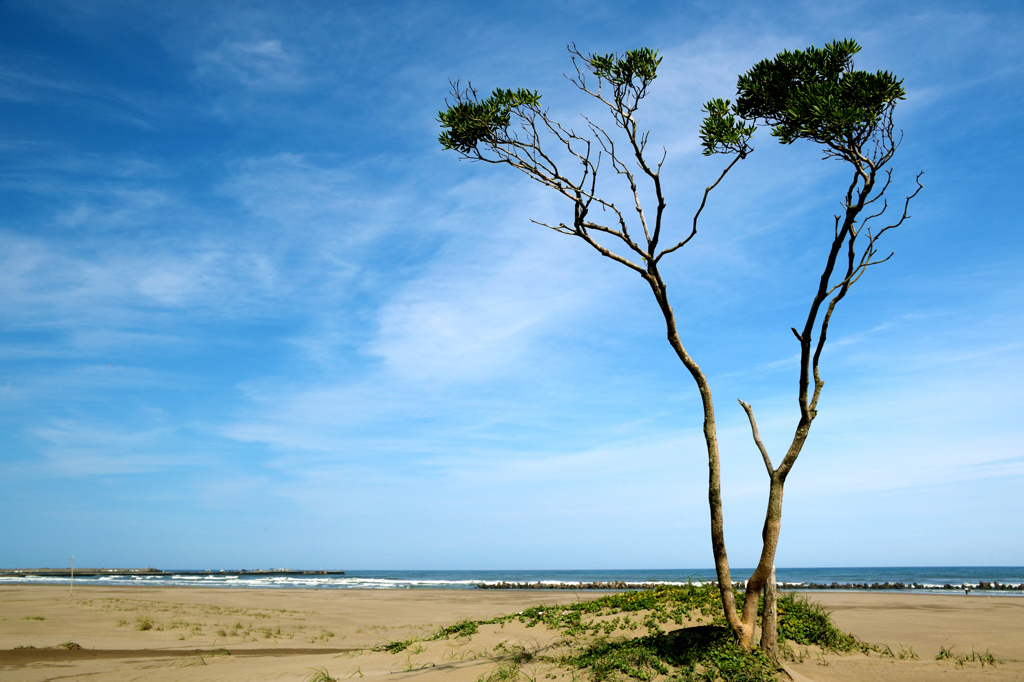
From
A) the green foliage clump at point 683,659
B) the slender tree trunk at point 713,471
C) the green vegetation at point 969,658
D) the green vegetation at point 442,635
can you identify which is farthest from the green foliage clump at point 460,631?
the green vegetation at point 969,658

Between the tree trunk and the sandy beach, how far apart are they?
35.6 inches

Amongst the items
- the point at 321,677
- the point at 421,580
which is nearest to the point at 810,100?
the point at 321,677

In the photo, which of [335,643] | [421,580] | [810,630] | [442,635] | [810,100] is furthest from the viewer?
[421,580]

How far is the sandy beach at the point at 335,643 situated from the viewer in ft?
33.9

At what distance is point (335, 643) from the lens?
57.4ft

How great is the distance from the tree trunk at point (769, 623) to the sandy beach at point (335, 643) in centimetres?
90

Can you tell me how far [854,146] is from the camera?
8750 millimetres

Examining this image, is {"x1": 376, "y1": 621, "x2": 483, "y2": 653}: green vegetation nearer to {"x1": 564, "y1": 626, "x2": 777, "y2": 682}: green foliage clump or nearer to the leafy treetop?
{"x1": 564, "y1": 626, "x2": 777, "y2": 682}: green foliage clump

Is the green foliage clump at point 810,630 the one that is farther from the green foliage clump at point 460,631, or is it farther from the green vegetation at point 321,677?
the green vegetation at point 321,677

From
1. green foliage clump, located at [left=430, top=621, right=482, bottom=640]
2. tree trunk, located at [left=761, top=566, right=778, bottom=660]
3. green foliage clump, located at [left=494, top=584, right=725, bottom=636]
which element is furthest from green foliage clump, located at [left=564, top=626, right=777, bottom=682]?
green foliage clump, located at [left=430, top=621, right=482, bottom=640]

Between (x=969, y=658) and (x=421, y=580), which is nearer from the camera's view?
(x=969, y=658)

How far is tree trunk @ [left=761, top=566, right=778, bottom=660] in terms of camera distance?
29.1ft

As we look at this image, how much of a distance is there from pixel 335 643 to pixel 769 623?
13.5m

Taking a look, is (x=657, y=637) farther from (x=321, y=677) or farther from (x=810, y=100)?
(x=810, y=100)
